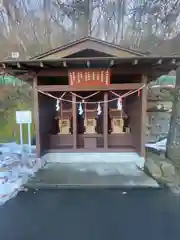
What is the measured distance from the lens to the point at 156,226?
3.06 metres

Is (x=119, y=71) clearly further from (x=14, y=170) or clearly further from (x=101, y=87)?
(x=14, y=170)

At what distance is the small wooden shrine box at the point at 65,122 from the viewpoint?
6.50m

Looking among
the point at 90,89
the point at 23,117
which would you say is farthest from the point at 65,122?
the point at 90,89

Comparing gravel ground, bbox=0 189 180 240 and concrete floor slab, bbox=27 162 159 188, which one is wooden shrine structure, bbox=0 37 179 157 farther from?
gravel ground, bbox=0 189 180 240

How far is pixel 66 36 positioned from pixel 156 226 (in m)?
10.7

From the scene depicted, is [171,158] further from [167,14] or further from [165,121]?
[167,14]

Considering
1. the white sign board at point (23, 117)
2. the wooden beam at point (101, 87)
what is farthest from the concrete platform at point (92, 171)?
the wooden beam at point (101, 87)

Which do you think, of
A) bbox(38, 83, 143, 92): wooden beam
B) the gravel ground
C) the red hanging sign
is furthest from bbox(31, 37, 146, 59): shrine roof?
the gravel ground

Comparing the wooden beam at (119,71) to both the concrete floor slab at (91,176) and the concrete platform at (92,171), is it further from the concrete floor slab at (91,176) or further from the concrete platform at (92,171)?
the concrete floor slab at (91,176)

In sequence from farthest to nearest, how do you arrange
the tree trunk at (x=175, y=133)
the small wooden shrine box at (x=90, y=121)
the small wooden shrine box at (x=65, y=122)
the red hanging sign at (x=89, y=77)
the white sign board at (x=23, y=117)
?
the small wooden shrine box at (x=65, y=122) < the small wooden shrine box at (x=90, y=121) < the tree trunk at (x=175, y=133) < the white sign board at (x=23, y=117) < the red hanging sign at (x=89, y=77)

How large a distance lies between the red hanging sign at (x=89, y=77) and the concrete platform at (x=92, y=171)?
178cm

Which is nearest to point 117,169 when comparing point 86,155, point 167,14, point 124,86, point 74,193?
point 86,155

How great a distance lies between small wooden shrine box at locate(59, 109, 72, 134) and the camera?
6.50 metres

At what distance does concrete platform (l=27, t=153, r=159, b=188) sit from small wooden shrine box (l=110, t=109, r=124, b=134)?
2.80 feet
